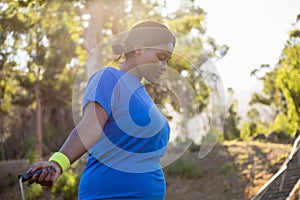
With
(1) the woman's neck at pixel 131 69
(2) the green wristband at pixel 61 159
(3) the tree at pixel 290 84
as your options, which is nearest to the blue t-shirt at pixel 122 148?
(1) the woman's neck at pixel 131 69

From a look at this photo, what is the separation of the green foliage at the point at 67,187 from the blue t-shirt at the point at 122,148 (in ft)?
33.0

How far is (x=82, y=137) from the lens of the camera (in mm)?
2238

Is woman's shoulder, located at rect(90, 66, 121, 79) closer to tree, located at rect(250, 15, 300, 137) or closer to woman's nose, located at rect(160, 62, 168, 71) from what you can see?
woman's nose, located at rect(160, 62, 168, 71)

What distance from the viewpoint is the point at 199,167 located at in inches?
512

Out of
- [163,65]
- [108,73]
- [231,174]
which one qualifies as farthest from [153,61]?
[231,174]

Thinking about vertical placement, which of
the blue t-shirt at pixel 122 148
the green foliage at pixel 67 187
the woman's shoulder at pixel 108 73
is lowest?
the green foliage at pixel 67 187

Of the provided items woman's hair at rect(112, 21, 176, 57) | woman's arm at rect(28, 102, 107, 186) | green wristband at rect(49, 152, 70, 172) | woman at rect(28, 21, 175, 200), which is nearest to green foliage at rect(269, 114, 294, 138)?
woman's hair at rect(112, 21, 176, 57)

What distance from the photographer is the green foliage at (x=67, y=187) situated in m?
12.3

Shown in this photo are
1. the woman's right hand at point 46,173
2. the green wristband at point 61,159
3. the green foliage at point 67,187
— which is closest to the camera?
the woman's right hand at point 46,173

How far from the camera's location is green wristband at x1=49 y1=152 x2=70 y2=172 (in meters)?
2.10

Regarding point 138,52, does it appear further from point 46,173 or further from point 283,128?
point 283,128

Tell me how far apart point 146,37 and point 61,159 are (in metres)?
0.77

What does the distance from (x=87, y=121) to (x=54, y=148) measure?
2139cm

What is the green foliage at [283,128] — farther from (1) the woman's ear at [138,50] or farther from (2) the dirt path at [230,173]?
(1) the woman's ear at [138,50]
